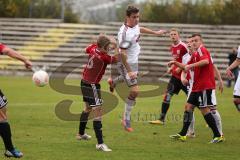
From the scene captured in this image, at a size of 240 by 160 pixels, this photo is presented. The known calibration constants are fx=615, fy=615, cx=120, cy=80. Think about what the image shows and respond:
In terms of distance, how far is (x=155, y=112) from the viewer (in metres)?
19.1

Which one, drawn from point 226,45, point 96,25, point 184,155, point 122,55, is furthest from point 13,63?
point 184,155

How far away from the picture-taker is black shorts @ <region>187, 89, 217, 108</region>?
12.5m

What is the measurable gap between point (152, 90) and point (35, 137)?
320 inches

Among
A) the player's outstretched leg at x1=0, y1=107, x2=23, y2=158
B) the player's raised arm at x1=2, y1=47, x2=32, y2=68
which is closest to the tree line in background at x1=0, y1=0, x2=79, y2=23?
the player's outstretched leg at x1=0, y1=107, x2=23, y2=158

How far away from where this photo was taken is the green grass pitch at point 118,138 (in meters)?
10.8

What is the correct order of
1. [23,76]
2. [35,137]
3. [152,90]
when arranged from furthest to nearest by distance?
[23,76]
[152,90]
[35,137]

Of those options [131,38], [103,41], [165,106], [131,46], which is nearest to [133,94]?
[131,46]

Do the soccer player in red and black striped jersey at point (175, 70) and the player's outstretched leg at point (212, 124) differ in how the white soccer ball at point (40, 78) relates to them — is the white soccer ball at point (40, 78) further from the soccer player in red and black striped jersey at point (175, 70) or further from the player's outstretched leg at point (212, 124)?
the soccer player in red and black striped jersey at point (175, 70)

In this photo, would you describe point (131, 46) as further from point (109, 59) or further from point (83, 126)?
point (109, 59)

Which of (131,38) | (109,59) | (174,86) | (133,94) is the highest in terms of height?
(131,38)

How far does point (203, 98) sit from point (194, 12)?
3183 cm

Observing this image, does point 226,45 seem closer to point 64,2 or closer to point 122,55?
point 64,2

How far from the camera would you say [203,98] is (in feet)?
41.0

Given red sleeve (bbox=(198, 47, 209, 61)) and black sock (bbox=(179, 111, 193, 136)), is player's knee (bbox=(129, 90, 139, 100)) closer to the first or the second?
black sock (bbox=(179, 111, 193, 136))
